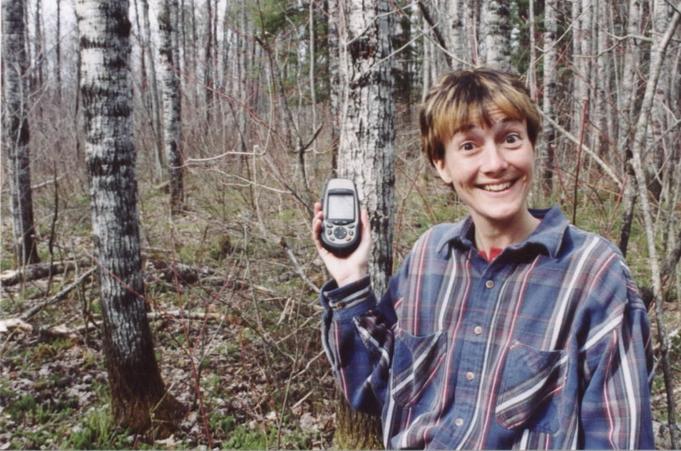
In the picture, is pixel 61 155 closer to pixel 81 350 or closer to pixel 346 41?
pixel 81 350

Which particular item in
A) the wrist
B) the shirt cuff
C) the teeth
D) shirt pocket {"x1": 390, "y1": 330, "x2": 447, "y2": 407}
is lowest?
shirt pocket {"x1": 390, "y1": 330, "x2": 447, "y2": 407}

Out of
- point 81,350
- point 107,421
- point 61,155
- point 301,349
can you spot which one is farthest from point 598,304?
point 61,155

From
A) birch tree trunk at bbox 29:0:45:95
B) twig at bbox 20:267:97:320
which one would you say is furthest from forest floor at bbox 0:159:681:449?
birch tree trunk at bbox 29:0:45:95

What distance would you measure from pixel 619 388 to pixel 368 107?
208 cm

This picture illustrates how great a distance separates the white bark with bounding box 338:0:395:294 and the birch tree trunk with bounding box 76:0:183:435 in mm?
1651

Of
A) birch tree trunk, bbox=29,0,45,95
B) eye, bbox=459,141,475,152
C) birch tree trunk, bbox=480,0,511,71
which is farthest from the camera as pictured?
birch tree trunk, bbox=29,0,45,95

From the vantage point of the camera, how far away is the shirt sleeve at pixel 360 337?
1.71 meters

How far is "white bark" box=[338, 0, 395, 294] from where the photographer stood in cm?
307

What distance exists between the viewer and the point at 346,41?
3080 millimetres

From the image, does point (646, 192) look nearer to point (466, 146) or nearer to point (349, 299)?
point (466, 146)

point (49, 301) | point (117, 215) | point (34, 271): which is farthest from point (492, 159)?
point (34, 271)

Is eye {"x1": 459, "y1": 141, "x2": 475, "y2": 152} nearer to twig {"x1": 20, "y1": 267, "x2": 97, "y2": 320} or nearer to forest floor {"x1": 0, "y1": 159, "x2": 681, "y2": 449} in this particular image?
forest floor {"x1": 0, "y1": 159, "x2": 681, "y2": 449}

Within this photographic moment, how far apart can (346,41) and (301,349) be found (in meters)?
2.41

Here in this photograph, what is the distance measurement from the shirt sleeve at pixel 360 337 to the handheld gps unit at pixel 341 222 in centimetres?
11
